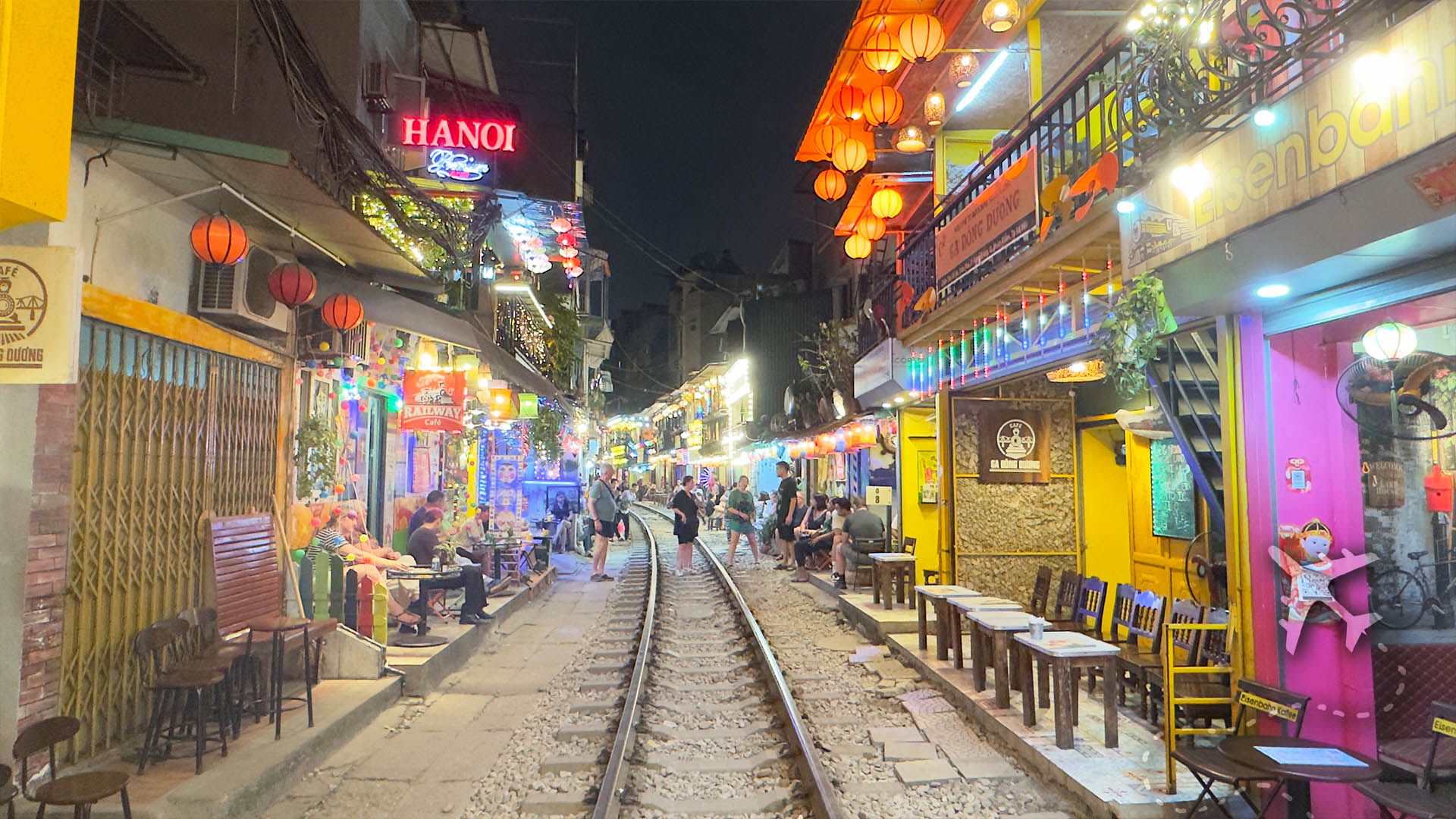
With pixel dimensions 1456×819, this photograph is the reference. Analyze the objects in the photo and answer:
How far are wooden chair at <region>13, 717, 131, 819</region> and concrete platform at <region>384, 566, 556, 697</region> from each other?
11.9 ft

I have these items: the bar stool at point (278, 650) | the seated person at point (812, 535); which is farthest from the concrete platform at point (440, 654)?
the seated person at point (812, 535)

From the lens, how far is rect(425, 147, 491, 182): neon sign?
13.6m

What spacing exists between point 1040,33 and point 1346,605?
27.1ft

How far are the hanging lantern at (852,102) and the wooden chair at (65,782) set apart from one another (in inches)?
426

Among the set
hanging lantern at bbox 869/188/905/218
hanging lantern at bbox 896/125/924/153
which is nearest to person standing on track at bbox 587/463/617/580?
hanging lantern at bbox 869/188/905/218

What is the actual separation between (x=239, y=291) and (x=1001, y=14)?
7.86m

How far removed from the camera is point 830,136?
13.0 meters

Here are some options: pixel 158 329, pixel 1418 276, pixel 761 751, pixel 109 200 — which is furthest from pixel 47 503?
pixel 1418 276

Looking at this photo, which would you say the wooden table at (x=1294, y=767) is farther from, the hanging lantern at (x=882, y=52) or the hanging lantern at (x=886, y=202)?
the hanging lantern at (x=886, y=202)

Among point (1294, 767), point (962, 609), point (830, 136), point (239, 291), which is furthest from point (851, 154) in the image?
point (1294, 767)

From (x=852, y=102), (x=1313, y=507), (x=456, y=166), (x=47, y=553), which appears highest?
(x=852, y=102)

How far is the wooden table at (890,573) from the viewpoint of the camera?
12.4 metres

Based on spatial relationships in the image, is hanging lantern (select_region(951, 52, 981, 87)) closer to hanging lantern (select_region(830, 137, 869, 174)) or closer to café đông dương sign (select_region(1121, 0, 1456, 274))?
hanging lantern (select_region(830, 137, 869, 174))

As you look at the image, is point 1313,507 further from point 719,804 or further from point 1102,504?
point 1102,504
